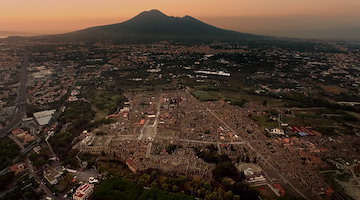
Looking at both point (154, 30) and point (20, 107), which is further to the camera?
point (154, 30)

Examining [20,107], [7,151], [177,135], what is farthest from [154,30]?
[7,151]

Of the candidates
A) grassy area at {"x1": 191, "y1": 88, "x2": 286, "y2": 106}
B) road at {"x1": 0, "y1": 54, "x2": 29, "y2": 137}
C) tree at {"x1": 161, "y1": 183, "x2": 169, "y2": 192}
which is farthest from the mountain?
tree at {"x1": 161, "y1": 183, "x2": 169, "y2": 192}

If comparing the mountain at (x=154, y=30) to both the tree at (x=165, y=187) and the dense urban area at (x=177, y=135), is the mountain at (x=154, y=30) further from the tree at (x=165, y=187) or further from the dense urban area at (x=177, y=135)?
the tree at (x=165, y=187)

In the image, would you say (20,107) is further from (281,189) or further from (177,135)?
(281,189)

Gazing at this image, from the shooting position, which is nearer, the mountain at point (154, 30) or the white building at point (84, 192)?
the white building at point (84, 192)

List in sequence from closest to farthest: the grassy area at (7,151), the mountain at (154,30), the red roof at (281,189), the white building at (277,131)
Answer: the red roof at (281,189) → the grassy area at (7,151) → the white building at (277,131) → the mountain at (154,30)

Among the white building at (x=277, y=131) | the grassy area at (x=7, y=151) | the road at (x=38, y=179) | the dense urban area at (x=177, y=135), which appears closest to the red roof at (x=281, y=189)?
the dense urban area at (x=177, y=135)
